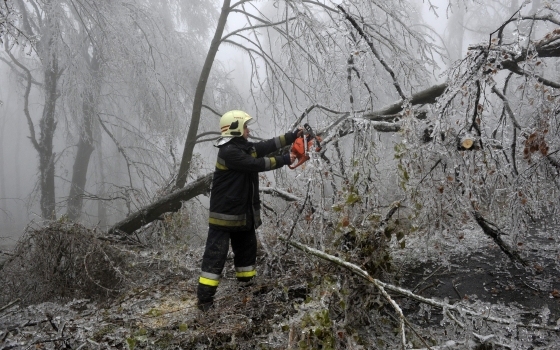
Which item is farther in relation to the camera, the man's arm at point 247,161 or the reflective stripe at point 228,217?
the reflective stripe at point 228,217

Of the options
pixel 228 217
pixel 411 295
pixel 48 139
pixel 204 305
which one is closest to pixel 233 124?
pixel 228 217

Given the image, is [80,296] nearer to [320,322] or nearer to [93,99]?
[320,322]

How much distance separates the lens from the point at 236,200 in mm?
3350

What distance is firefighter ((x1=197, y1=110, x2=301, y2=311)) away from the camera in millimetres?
3225

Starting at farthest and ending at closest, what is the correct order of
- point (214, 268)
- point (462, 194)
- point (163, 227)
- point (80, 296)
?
point (163, 227) < point (80, 296) < point (214, 268) < point (462, 194)

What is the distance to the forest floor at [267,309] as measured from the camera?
7.81ft

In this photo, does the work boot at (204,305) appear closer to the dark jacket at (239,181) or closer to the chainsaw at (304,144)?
the dark jacket at (239,181)

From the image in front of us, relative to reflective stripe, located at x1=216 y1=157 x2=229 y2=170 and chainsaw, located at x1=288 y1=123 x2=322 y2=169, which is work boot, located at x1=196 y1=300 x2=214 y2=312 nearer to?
reflective stripe, located at x1=216 y1=157 x2=229 y2=170

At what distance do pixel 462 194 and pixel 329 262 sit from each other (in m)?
1.02

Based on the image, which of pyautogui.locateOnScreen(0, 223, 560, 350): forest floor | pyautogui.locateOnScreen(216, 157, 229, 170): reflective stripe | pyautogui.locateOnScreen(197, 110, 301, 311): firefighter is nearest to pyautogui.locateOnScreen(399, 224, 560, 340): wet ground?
pyautogui.locateOnScreen(0, 223, 560, 350): forest floor

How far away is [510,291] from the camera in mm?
2791

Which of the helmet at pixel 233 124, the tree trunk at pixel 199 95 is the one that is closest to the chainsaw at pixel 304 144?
the helmet at pixel 233 124

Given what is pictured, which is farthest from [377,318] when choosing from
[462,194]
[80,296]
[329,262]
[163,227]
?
[163,227]

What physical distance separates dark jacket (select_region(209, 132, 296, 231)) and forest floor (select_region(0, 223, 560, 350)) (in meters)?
0.53
